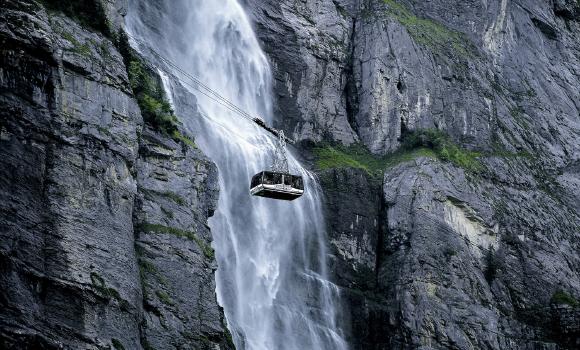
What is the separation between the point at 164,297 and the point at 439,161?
23843mm

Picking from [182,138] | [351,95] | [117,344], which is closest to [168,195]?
[182,138]

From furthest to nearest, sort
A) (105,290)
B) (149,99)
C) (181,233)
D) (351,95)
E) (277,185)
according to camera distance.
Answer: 1. (351,95)
2. (149,99)
3. (181,233)
4. (277,185)
5. (105,290)

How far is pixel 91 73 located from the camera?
34.8m

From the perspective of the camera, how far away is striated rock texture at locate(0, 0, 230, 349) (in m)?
29.1

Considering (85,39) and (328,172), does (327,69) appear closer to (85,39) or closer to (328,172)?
(328,172)

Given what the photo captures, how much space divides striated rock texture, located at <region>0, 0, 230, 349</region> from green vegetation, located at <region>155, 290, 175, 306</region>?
44 mm

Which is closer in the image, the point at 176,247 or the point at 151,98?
the point at 176,247

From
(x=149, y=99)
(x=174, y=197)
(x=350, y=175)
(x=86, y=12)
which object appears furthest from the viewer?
(x=350, y=175)

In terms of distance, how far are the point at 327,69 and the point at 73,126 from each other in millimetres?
27149

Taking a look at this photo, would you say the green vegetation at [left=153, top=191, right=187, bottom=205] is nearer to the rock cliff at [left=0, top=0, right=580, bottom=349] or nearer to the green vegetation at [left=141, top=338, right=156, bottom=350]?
the rock cliff at [left=0, top=0, right=580, bottom=349]

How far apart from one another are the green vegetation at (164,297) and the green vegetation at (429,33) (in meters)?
32.2

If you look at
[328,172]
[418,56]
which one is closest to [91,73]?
[328,172]

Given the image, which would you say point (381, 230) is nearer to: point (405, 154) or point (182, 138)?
point (405, 154)

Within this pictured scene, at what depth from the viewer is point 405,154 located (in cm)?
5472
